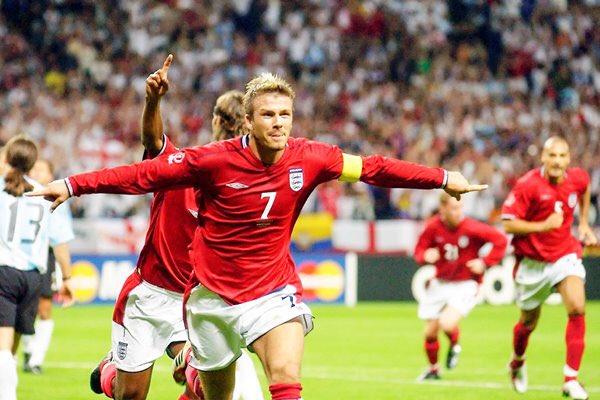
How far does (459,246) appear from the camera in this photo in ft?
39.3

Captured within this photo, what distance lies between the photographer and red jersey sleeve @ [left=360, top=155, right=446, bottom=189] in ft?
20.6

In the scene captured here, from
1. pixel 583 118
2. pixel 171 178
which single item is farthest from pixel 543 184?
pixel 583 118

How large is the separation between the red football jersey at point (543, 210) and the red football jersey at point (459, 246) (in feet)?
5.33

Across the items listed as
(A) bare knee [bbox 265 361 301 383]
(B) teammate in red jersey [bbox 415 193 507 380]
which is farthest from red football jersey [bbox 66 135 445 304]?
(B) teammate in red jersey [bbox 415 193 507 380]

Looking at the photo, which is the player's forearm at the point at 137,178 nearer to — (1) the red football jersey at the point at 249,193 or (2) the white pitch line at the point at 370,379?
(1) the red football jersey at the point at 249,193

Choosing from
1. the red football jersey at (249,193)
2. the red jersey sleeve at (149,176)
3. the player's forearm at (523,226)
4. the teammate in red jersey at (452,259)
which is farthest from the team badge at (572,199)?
the red jersey sleeve at (149,176)

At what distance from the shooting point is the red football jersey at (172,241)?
7.05 meters

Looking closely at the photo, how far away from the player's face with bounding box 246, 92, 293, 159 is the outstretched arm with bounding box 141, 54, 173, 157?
0.63m

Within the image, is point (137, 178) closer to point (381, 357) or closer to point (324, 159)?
point (324, 159)

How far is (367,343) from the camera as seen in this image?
14664mm

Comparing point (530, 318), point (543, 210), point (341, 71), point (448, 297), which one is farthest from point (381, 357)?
point (341, 71)

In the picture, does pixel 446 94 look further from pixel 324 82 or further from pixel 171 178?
pixel 171 178

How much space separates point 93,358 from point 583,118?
16.0m

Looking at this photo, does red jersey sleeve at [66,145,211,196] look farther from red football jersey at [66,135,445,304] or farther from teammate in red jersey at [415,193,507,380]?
teammate in red jersey at [415,193,507,380]
